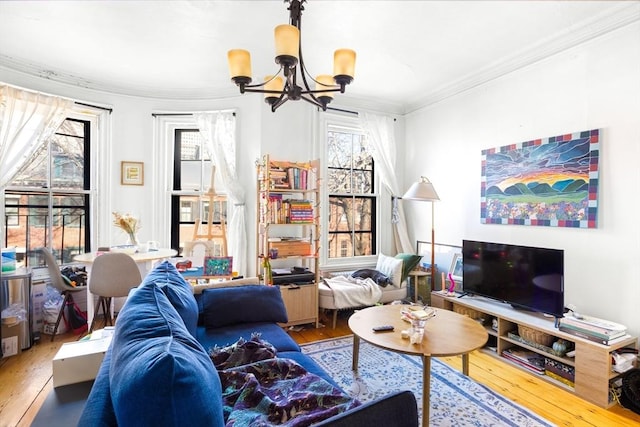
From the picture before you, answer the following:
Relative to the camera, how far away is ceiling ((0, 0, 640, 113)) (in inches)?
Answer: 94.9

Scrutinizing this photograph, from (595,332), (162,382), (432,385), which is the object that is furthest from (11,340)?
(595,332)

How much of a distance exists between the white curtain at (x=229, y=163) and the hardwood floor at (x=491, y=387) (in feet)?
6.15

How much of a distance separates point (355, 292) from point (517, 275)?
1.54 m

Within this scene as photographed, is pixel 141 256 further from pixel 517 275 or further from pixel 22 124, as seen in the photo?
pixel 517 275

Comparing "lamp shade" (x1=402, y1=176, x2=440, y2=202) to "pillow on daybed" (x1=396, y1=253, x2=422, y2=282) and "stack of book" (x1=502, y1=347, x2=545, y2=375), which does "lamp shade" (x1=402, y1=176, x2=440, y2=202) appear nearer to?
"pillow on daybed" (x1=396, y1=253, x2=422, y2=282)

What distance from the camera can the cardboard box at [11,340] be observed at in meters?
2.87

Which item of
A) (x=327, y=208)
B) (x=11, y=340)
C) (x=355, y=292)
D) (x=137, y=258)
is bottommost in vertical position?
(x=11, y=340)

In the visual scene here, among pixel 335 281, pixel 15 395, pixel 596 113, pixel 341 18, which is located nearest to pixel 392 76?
pixel 341 18

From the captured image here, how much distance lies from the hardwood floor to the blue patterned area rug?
0.48 feet

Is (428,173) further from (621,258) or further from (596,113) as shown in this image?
(621,258)

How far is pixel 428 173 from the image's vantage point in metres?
4.34

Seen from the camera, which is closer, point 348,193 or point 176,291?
point 176,291

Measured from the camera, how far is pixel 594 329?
7.76 ft

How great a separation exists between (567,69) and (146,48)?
365 cm
